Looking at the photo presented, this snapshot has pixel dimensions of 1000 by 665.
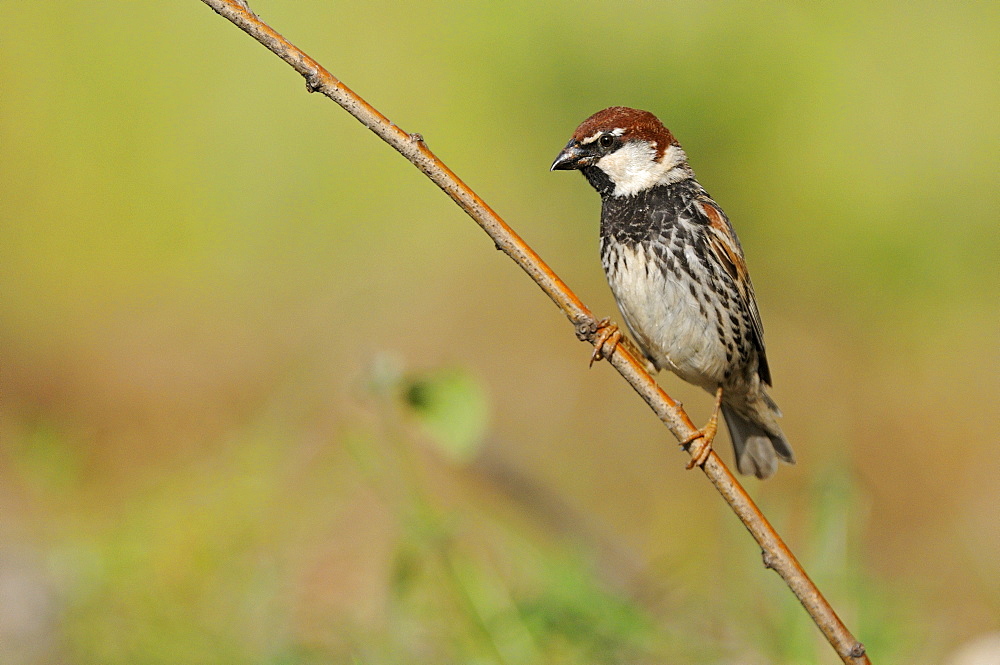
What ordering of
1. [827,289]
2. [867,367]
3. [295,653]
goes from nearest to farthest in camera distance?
[295,653] → [867,367] → [827,289]

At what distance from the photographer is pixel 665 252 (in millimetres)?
2562

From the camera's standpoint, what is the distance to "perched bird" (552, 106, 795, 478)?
93.1 inches

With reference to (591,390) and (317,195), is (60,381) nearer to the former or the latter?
(317,195)

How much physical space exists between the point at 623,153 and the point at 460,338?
319 centimetres

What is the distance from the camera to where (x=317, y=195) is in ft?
20.7

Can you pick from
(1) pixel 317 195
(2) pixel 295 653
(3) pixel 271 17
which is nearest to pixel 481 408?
(2) pixel 295 653

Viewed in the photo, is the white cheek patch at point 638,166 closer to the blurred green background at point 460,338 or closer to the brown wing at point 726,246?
the brown wing at point 726,246

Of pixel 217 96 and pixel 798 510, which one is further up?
pixel 217 96

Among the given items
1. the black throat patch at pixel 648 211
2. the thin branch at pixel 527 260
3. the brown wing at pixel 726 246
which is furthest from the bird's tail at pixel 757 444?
the thin branch at pixel 527 260

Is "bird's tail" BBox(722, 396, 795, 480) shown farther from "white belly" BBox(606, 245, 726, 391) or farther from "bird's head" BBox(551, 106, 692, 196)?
"bird's head" BBox(551, 106, 692, 196)

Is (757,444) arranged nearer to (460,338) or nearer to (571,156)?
(571,156)

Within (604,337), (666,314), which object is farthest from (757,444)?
(604,337)

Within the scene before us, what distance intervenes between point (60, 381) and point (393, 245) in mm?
1916

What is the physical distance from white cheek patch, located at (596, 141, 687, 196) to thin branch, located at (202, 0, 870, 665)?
0.64 metres
